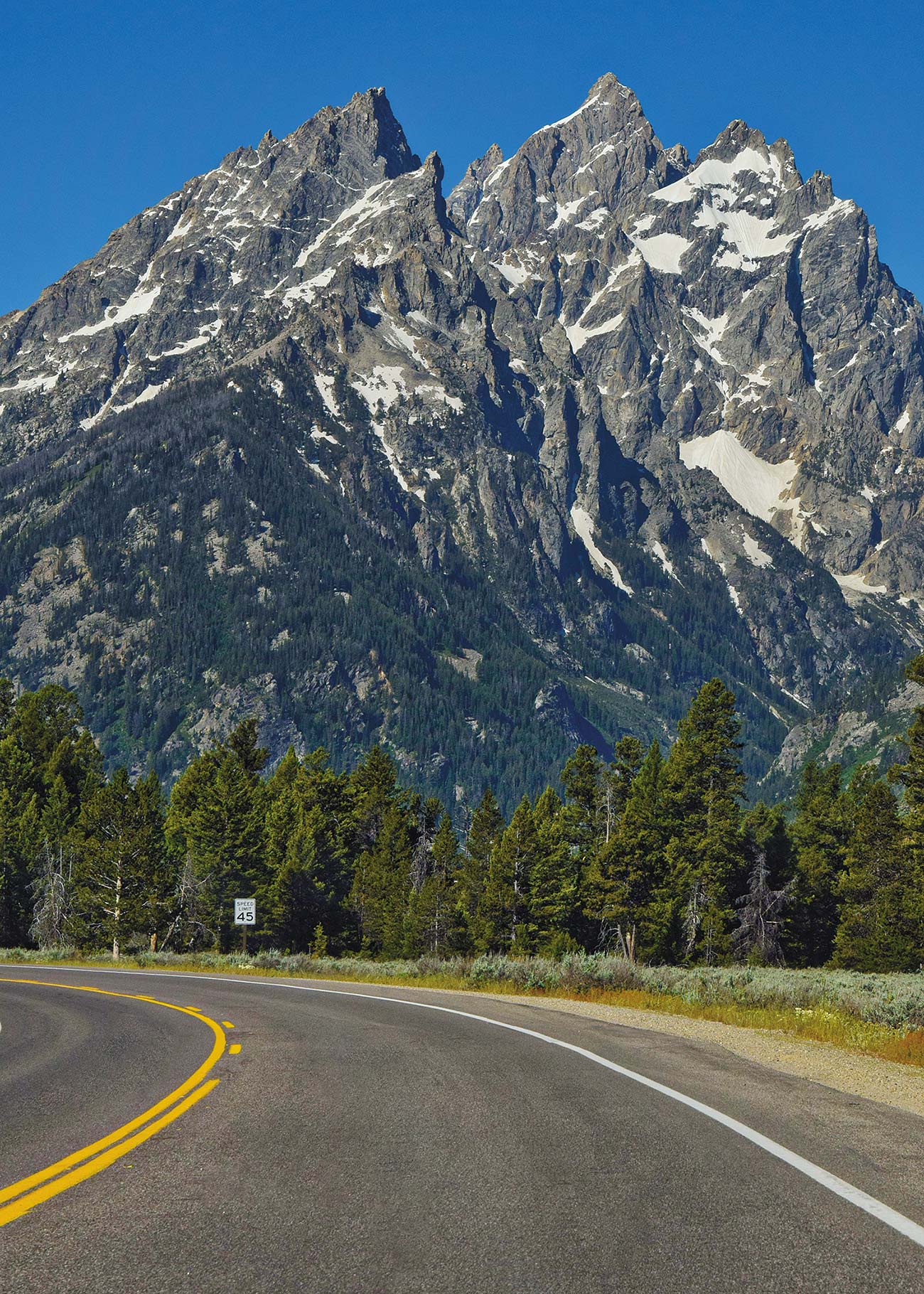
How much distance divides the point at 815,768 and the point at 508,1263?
102 meters

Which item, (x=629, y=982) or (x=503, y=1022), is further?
(x=629, y=982)

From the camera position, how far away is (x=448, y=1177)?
7934 millimetres

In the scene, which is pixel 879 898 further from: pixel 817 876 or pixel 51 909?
pixel 51 909

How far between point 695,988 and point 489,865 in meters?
46.7

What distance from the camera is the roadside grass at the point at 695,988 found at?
19359 mm

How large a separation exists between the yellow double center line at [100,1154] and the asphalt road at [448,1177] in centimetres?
7

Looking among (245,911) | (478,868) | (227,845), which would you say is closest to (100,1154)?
(245,911)

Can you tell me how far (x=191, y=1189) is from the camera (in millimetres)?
7516

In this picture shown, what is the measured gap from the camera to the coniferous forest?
61188mm

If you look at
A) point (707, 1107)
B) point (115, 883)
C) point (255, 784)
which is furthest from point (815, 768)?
point (707, 1107)

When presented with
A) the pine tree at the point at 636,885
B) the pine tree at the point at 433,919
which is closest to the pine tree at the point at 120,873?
the pine tree at the point at 433,919

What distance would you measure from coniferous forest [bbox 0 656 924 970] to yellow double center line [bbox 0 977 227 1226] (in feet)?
144

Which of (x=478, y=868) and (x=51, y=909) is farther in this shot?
(x=478, y=868)

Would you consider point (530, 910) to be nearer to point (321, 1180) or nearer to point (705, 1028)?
point (705, 1028)
